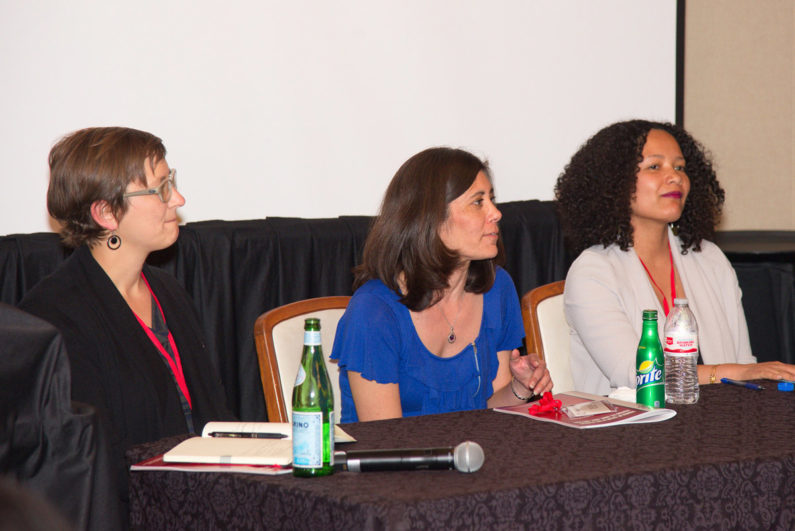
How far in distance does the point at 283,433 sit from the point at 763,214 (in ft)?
11.8

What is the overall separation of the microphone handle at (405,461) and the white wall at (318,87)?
1.72 metres

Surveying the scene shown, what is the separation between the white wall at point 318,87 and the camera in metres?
2.81

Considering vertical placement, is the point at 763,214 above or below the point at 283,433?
above

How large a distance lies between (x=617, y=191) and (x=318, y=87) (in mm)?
1101

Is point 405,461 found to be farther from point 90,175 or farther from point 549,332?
point 549,332

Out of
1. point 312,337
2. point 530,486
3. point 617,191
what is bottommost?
point 530,486

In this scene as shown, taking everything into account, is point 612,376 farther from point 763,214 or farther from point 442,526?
point 763,214

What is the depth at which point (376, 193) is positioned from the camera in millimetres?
3396

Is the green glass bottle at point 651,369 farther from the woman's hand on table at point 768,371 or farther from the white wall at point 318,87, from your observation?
the white wall at point 318,87

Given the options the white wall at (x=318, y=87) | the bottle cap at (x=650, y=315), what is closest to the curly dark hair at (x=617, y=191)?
the white wall at (x=318, y=87)

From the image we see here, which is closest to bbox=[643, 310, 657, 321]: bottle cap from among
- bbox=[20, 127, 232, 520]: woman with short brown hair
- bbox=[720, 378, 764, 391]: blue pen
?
bbox=[720, 378, 764, 391]: blue pen

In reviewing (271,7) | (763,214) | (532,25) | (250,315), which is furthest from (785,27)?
(250,315)

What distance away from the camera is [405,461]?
4.95 ft


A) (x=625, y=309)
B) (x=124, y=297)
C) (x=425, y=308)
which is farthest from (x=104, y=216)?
(x=625, y=309)
